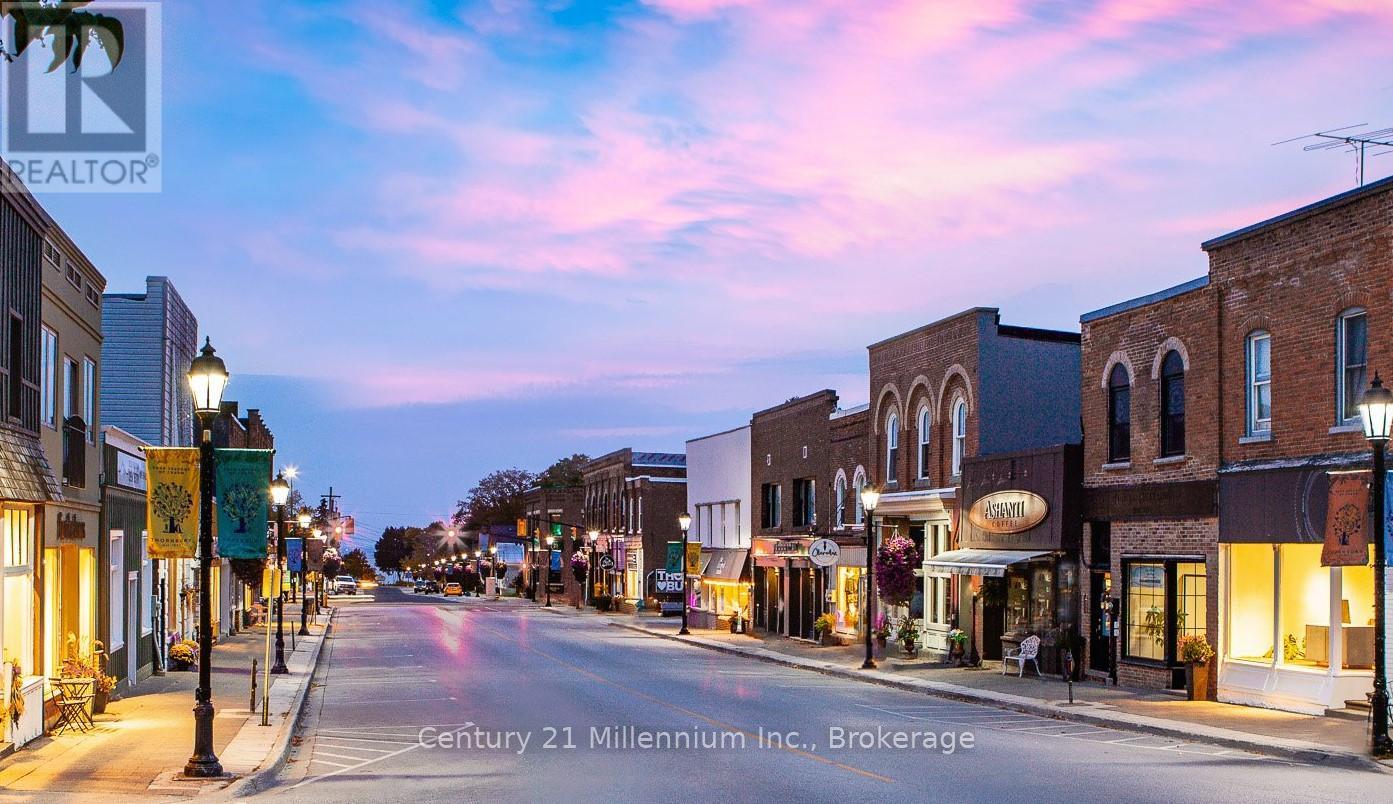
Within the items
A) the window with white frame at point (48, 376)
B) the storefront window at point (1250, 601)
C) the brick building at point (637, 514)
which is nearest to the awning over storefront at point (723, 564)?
the brick building at point (637, 514)

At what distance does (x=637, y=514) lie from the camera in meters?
81.6

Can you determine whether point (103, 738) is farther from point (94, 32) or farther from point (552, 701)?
point (94, 32)

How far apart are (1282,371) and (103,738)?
20.2 m

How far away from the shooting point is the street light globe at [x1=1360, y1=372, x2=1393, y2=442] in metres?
19.3

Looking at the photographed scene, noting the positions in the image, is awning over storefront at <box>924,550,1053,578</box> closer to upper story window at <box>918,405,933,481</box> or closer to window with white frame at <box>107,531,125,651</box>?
upper story window at <box>918,405,933,481</box>

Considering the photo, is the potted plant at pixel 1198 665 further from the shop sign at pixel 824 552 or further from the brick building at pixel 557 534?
the brick building at pixel 557 534

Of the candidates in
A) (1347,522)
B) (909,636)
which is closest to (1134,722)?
(1347,522)

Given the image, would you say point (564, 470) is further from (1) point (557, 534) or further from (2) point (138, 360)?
(2) point (138, 360)

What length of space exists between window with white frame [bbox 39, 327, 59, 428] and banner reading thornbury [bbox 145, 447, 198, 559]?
1.68m

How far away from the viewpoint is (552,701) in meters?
27.4

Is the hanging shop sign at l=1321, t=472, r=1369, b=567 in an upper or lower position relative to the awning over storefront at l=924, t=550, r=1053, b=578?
upper

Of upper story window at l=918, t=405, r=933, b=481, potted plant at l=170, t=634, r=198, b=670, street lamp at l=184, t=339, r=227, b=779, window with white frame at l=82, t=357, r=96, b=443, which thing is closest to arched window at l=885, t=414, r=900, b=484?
upper story window at l=918, t=405, r=933, b=481

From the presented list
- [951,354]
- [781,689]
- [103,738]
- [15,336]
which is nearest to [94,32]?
[15,336]

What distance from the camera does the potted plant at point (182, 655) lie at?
116ft
